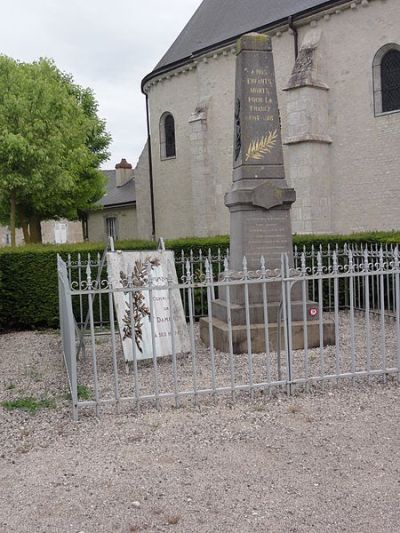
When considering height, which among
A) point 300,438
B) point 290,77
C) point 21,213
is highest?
point 290,77

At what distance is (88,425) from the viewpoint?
418 centimetres

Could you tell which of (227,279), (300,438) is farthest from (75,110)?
(300,438)

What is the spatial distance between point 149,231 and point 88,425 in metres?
17.1

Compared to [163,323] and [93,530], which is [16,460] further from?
[163,323]

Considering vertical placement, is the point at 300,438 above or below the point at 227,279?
below

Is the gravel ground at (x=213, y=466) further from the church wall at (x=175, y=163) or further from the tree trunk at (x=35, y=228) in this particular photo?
the tree trunk at (x=35, y=228)

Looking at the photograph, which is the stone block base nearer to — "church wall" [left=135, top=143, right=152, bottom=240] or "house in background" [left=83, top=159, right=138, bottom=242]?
"church wall" [left=135, top=143, right=152, bottom=240]

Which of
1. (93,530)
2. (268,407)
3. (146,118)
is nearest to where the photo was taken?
(93,530)

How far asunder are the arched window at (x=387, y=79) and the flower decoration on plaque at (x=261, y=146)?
23.8 feet

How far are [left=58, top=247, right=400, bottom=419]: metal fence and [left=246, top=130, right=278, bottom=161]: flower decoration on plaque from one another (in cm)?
144

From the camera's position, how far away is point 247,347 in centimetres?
591

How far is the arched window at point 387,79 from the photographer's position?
12.7 m

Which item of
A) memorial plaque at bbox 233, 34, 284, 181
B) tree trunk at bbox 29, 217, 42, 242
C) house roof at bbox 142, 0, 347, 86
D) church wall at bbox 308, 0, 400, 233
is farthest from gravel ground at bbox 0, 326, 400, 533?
tree trunk at bbox 29, 217, 42, 242

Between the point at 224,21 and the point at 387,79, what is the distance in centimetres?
668
